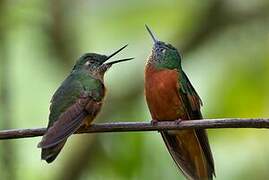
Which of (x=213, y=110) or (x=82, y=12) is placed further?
(x=82, y=12)

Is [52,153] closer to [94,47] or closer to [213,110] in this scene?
[213,110]

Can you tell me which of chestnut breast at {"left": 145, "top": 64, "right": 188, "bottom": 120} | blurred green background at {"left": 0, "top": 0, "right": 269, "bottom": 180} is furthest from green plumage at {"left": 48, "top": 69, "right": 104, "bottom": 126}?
blurred green background at {"left": 0, "top": 0, "right": 269, "bottom": 180}

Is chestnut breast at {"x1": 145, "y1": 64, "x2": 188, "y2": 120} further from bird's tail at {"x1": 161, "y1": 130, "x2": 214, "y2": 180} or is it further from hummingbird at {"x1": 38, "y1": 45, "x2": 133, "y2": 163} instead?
hummingbird at {"x1": 38, "y1": 45, "x2": 133, "y2": 163}

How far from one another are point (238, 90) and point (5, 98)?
5.91 ft

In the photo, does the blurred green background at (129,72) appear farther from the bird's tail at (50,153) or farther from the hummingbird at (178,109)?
the bird's tail at (50,153)

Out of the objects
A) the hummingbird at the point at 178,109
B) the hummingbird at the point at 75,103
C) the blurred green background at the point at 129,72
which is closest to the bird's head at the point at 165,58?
the hummingbird at the point at 178,109

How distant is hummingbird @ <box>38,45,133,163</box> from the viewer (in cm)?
291

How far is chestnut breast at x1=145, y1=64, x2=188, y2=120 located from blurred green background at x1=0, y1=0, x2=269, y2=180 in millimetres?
1401

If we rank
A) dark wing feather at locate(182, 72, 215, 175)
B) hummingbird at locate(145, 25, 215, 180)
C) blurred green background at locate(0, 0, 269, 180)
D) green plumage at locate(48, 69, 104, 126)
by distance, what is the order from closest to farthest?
green plumage at locate(48, 69, 104, 126) → dark wing feather at locate(182, 72, 215, 175) → hummingbird at locate(145, 25, 215, 180) → blurred green background at locate(0, 0, 269, 180)

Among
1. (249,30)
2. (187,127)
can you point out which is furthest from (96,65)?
(249,30)

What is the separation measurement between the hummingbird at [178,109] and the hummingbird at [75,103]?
10.9 inches

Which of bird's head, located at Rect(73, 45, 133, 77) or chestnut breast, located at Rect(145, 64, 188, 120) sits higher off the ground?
bird's head, located at Rect(73, 45, 133, 77)

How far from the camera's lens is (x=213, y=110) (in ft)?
18.2

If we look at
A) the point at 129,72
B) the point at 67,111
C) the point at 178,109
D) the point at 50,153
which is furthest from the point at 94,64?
the point at 129,72
